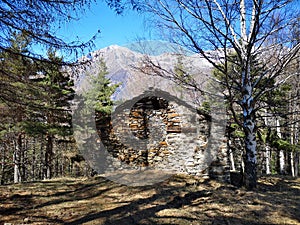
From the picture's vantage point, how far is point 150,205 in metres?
4.29

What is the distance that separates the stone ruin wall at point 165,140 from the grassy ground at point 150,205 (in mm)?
702

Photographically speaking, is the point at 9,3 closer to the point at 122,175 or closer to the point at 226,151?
the point at 122,175

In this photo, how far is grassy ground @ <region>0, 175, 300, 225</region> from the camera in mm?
3689

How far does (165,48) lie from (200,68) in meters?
1.11

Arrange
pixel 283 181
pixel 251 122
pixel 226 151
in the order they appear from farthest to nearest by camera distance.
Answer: pixel 283 181 < pixel 226 151 < pixel 251 122

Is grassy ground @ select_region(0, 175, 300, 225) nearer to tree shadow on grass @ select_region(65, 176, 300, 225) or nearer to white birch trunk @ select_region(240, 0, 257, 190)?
tree shadow on grass @ select_region(65, 176, 300, 225)

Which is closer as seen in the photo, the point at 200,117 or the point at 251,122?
the point at 251,122

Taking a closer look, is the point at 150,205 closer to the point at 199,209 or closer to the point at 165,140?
the point at 199,209

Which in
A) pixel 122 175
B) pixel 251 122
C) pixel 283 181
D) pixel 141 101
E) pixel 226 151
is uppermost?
pixel 141 101

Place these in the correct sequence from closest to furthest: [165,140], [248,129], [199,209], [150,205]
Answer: [199,209]
[150,205]
[248,129]
[165,140]

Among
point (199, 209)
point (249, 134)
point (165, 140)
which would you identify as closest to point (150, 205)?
point (199, 209)

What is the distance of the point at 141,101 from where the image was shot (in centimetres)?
761

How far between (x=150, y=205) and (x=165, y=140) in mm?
3036

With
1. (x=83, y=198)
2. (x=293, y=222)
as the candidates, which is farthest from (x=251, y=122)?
(x=83, y=198)
